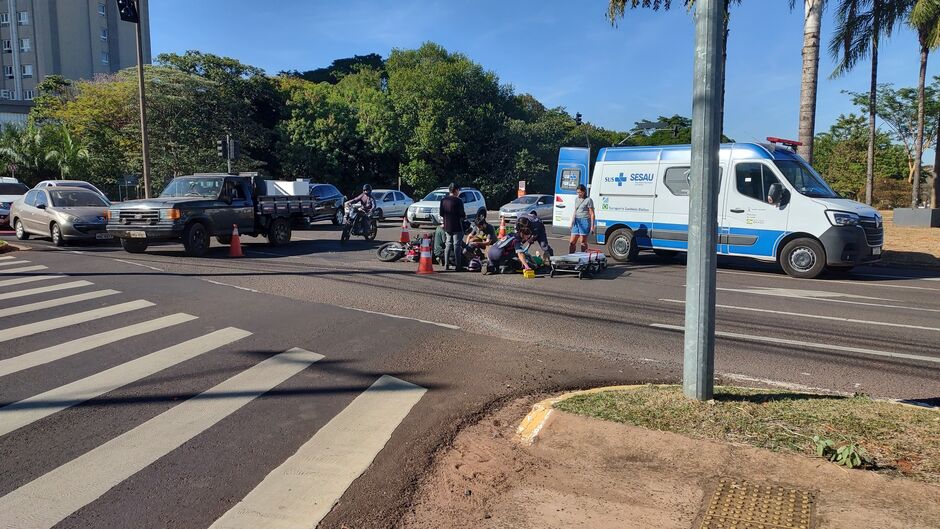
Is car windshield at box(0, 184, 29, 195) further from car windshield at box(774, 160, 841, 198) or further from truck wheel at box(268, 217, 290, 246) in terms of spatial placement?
car windshield at box(774, 160, 841, 198)

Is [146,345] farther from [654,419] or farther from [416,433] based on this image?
[654,419]

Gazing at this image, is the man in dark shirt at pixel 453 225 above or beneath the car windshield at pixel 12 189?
beneath

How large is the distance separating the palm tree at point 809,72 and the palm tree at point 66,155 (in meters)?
37.5

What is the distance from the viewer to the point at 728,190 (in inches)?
552

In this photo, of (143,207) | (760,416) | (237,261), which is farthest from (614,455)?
(143,207)

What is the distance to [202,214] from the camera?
51.9 ft

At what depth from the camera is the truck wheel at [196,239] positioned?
15.4 meters

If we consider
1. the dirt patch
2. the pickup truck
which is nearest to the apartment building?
the pickup truck

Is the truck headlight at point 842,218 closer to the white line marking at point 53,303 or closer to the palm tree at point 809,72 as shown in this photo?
the palm tree at point 809,72

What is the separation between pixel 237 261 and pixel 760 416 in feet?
42.0

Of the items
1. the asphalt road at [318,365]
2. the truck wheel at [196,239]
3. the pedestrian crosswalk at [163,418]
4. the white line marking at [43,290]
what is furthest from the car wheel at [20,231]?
the pedestrian crosswalk at [163,418]

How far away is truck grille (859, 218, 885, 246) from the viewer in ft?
42.6

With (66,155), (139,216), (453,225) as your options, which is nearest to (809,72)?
(453,225)

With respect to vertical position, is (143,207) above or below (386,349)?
above
